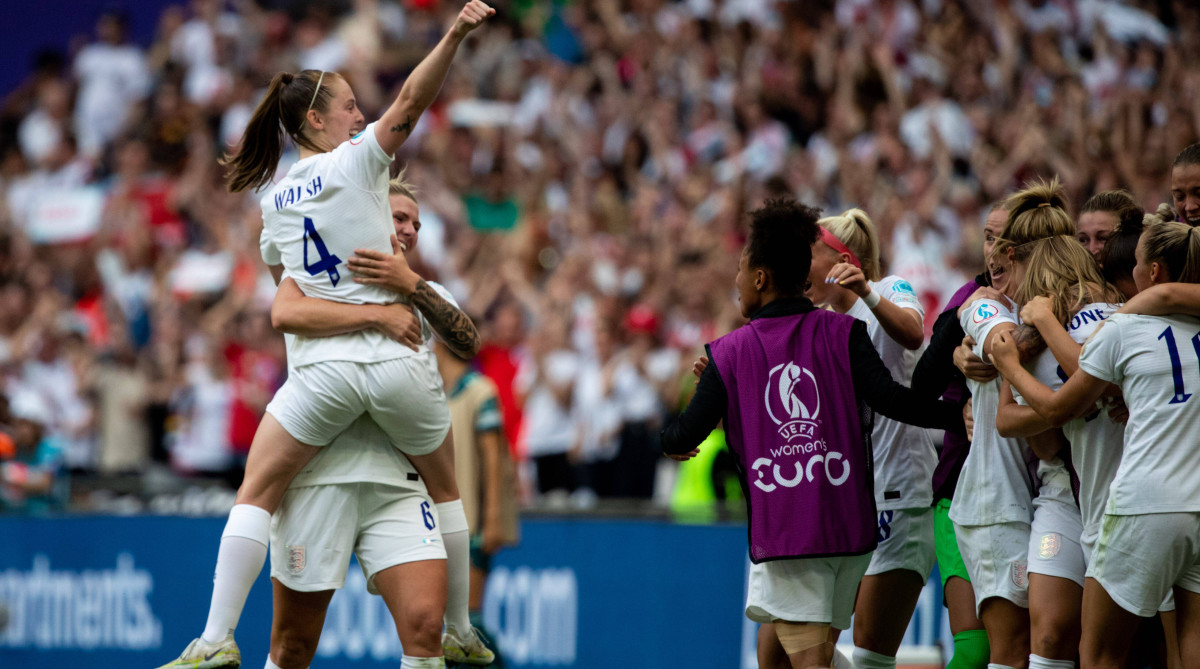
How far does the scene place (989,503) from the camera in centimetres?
486

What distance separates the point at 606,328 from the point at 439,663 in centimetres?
677

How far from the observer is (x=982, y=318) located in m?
4.71

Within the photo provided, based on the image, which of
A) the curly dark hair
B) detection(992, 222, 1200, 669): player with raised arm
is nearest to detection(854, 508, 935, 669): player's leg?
detection(992, 222, 1200, 669): player with raised arm

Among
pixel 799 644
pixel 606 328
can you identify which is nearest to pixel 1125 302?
pixel 799 644

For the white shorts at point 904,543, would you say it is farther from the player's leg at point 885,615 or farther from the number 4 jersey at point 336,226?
the number 4 jersey at point 336,226

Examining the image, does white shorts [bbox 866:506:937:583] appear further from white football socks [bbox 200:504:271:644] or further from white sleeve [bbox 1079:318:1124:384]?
white football socks [bbox 200:504:271:644]

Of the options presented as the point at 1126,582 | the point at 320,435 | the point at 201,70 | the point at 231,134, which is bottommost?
the point at 1126,582

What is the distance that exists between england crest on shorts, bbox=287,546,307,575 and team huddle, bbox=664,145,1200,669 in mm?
1400

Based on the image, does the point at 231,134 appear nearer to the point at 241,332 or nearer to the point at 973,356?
the point at 241,332

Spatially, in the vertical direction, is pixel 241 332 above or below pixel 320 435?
above

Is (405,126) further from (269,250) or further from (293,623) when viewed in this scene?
(293,623)

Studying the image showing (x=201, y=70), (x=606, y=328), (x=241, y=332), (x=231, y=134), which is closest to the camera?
(x=606, y=328)

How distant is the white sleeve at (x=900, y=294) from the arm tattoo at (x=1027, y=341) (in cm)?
61

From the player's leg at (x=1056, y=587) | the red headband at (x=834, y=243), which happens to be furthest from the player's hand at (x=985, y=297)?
the player's leg at (x=1056, y=587)
